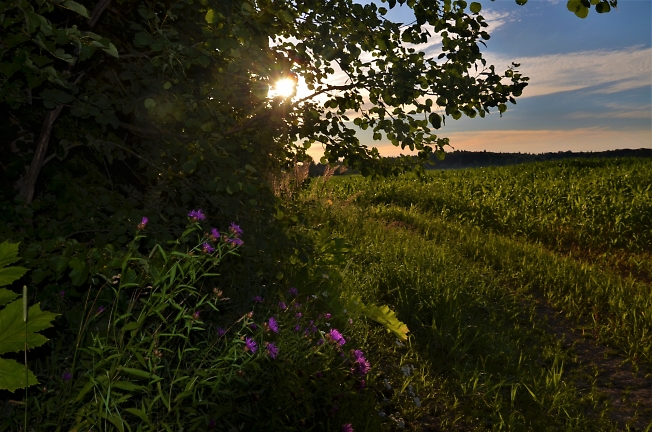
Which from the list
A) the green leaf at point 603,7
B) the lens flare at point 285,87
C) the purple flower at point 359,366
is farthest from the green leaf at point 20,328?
the green leaf at point 603,7

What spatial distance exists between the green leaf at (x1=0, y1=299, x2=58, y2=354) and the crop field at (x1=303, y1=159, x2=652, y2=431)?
2328 mm

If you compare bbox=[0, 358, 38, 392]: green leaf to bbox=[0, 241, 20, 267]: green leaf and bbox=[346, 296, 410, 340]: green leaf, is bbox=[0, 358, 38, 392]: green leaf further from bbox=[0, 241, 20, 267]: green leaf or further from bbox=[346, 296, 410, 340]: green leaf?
bbox=[346, 296, 410, 340]: green leaf

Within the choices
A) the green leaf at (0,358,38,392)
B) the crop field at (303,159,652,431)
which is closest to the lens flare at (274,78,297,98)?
the crop field at (303,159,652,431)

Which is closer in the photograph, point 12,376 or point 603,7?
point 12,376

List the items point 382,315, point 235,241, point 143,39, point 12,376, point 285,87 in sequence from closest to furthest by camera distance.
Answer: point 12,376 < point 235,241 < point 143,39 < point 285,87 < point 382,315

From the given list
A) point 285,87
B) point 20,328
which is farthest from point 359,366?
point 20,328

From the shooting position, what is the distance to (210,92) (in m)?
3.03

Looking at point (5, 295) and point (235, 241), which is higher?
point (235, 241)

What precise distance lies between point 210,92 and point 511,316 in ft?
13.4

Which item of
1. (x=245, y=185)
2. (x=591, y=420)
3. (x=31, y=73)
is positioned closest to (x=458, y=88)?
(x=245, y=185)

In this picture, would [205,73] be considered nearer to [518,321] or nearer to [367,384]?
[367,384]

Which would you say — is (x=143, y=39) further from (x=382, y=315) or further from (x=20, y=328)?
(x=382, y=315)

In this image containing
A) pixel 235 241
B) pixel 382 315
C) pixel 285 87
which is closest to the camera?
pixel 235 241

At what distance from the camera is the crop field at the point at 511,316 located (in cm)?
386
